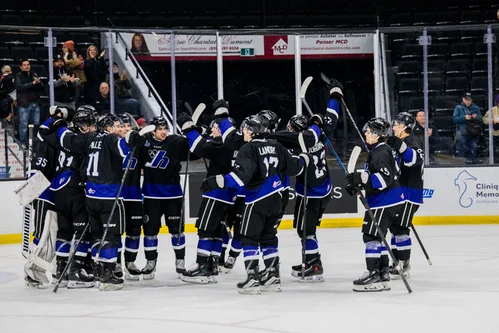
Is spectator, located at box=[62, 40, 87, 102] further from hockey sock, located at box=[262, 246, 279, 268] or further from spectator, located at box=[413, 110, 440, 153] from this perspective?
hockey sock, located at box=[262, 246, 279, 268]

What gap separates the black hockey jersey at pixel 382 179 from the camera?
6.92 meters

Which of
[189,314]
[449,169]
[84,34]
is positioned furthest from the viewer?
[449,169]

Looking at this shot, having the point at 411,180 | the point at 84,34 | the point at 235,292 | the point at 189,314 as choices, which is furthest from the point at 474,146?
the point at 189,314

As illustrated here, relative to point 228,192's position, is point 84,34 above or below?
above

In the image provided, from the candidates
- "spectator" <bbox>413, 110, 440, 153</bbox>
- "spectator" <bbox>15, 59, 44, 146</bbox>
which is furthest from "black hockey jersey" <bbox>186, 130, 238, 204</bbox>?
"spectator" <bbox>413, 110, 440, 153</bbox>

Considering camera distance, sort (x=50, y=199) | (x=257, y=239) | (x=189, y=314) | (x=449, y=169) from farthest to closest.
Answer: (x=449, y=169), (x=50, y=199), (x=257, y=239), (x=189, y=314)

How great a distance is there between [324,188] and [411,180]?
72 cm

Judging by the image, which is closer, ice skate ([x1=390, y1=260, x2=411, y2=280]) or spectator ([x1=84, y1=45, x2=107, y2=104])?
ice skate ([x1=390, y1=260, x2=411, y2=280])

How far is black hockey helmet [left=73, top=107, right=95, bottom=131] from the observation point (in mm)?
7371

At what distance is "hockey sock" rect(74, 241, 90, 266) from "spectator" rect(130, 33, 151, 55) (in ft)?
13.4

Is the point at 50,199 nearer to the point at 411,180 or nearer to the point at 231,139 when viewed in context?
the point at 231,139

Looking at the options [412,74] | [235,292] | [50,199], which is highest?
[412,74]

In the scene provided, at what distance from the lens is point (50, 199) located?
7.54 m

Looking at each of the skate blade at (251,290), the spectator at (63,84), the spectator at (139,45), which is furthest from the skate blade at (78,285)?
the spectator at (139,45)
